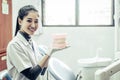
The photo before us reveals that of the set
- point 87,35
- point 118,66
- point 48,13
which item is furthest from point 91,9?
point 118,66

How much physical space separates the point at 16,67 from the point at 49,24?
99.7 inches

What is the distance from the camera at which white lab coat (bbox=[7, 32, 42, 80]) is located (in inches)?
61.6

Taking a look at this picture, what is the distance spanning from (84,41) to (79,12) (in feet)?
1.63

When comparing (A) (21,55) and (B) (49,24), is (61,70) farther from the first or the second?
(B) (49,24)

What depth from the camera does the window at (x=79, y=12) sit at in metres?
3.91

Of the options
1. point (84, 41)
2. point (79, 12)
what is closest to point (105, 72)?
point (84, 41)

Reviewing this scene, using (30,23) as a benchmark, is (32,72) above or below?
below

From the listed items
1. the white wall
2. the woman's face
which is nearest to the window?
the white wall

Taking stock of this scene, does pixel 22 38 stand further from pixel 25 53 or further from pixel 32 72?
pixel 32 72

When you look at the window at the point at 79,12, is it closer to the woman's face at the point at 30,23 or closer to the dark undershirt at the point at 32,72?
the woman's face at the point at 30,23

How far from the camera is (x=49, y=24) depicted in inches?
160

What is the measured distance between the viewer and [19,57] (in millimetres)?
1570

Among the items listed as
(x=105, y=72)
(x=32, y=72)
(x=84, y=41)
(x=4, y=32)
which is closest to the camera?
(x=105, y=72)

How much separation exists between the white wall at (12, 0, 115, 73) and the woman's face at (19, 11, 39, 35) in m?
2.25
